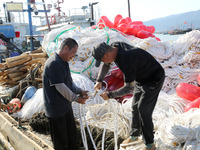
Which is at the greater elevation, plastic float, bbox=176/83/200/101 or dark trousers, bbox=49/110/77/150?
plastic float, bbox=176/83/200/101

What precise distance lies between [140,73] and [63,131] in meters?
1.35

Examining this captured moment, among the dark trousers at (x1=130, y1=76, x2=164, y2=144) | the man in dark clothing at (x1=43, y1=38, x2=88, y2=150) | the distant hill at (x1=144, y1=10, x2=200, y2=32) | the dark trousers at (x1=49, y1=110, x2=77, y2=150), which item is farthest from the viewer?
the distant hill at (x1=144, y1=10, x2=200, y2=32)

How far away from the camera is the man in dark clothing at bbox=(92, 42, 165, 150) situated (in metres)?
2.27

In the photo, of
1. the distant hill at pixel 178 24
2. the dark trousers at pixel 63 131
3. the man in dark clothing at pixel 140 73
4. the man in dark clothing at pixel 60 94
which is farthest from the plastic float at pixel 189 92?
the distant hill at pixel 178 24

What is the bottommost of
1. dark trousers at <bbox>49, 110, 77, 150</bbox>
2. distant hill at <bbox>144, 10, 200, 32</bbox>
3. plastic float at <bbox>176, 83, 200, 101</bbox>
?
dark trousers at <bbox>49, 110, 77, 150</bbox>

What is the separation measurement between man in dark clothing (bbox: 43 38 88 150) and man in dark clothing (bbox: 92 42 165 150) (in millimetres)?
423

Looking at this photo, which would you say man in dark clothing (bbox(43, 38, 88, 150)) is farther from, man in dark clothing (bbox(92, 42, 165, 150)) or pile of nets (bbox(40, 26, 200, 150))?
man in dark clothing (bbox(92, 42, 165, 150))

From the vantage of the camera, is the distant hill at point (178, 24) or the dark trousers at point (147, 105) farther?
the distant hill at point (178, 24)

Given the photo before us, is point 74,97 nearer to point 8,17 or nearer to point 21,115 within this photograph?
point 21,115

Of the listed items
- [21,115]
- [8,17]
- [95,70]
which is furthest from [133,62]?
[8,17]

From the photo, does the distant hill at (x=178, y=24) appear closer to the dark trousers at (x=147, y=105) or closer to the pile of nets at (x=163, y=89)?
the pile of nets at (x=163, y=89)

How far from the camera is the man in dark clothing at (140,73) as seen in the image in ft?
7.45

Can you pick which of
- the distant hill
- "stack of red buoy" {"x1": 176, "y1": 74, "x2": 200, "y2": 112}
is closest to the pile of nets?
"stack of red buoy" {"x1": 176, "y1": 74, "x2": 200, "y2": 112}

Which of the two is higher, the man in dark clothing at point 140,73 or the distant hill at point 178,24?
the distant hill at point 178,24
